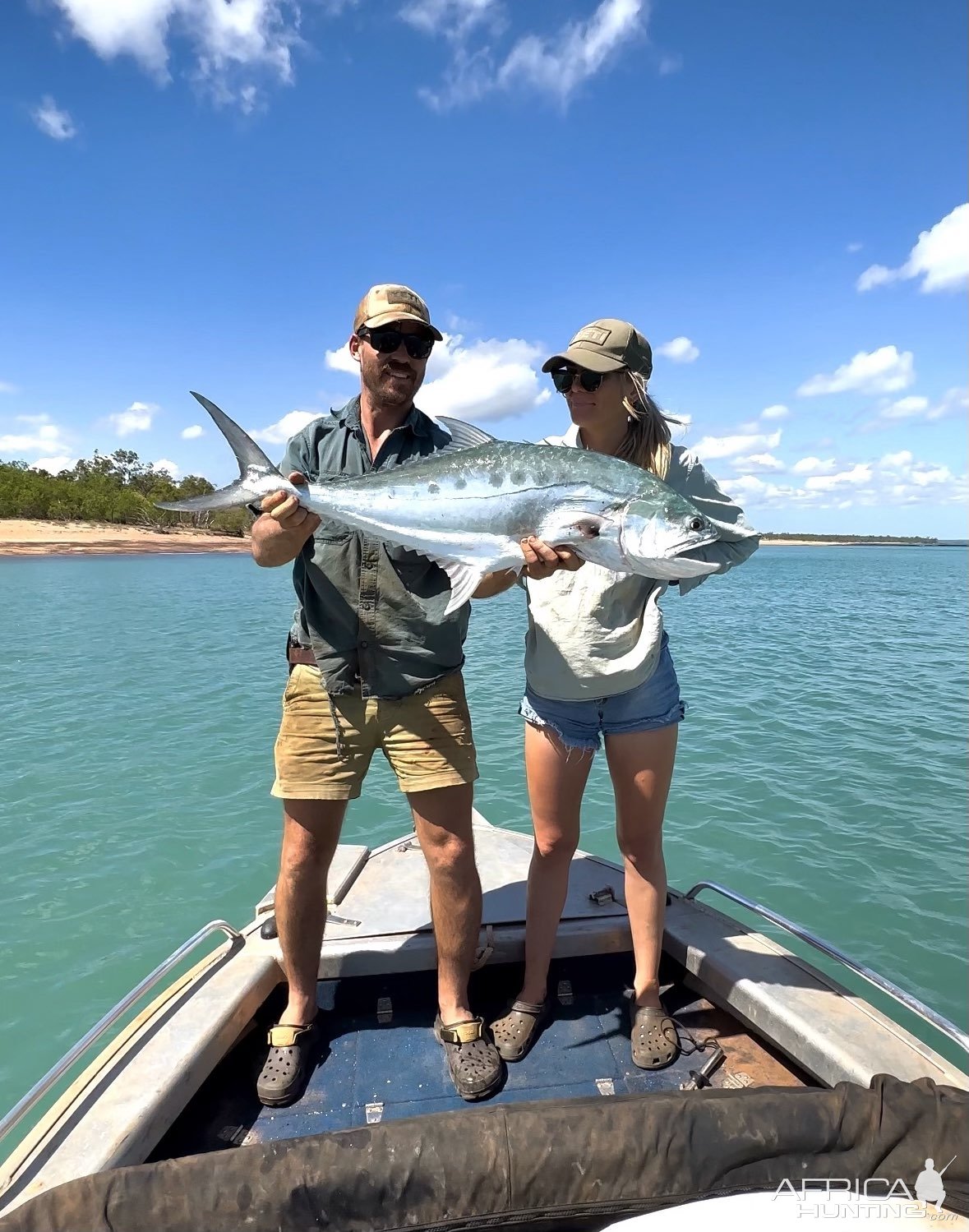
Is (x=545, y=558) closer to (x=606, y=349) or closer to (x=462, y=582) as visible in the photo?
(x=462, y=582)

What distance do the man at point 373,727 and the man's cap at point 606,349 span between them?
0.66 m

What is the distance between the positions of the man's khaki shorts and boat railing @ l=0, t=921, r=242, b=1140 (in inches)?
33.4

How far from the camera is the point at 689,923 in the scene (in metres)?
A: 3.85

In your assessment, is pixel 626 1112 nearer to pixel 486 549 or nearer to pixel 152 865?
pixel 486 549

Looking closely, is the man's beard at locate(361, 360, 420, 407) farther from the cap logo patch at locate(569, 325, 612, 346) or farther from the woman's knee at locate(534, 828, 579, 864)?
the woman's knee at locate(534, 828, 579, 864)

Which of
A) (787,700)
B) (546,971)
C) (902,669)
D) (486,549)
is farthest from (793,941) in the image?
(902,669)

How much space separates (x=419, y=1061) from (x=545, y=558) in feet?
7.90

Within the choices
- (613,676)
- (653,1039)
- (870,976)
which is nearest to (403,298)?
(613,676)

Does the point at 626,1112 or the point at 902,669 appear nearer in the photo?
the point at 626,1112

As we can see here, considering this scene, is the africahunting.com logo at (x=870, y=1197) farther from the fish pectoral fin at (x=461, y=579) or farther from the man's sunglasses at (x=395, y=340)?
the man's sunglasses at (x=395, y=340)

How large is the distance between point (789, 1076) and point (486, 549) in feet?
8.92

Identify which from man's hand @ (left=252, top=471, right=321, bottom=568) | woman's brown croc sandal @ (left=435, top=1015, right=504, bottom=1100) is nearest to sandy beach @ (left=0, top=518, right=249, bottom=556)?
man's hand @ (left=252, top=471, right=321, bottom=568)

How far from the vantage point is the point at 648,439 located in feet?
10.4

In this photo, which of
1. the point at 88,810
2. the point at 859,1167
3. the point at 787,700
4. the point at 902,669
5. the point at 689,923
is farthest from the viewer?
the point at 902,669
